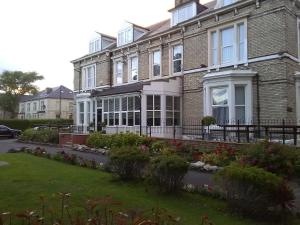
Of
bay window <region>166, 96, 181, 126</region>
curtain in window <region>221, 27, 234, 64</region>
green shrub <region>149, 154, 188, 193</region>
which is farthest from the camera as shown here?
bay window <region>166, 96, 181, 126</region>

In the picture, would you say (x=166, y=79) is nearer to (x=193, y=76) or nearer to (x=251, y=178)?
(x=193, y=76)

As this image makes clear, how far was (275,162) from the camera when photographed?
10.2 m

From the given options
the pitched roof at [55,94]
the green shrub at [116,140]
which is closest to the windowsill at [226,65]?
the green shrub at [116,140]

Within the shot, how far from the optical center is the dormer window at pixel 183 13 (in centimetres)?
2411

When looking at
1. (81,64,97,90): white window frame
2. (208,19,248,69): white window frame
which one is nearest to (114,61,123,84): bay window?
(81,64,97,90): white window frame

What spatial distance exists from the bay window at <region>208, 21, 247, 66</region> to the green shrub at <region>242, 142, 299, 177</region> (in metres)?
9.63

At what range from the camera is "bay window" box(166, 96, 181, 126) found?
2353 centimetres

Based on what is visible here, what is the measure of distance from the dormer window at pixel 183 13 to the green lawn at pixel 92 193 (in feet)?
52.3

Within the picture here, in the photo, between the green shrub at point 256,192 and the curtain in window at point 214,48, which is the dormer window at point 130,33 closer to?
the curtain in window at point 214,48

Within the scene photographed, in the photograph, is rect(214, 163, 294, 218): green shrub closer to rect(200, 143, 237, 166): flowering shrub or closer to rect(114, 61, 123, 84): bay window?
rect(200, 143, 237, 166): flowering shrub

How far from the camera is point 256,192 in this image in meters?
6.93

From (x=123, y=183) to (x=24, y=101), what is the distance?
83.8 meters

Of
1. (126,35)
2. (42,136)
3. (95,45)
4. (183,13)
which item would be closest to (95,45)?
(95,45)

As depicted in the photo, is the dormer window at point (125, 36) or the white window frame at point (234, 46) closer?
the white window frame at point (234, 46)
